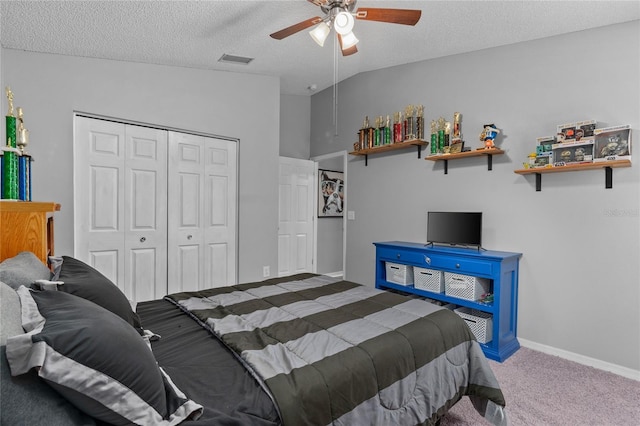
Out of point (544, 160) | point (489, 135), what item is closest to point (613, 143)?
point (544, 160)

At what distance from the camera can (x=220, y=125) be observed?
388 cm

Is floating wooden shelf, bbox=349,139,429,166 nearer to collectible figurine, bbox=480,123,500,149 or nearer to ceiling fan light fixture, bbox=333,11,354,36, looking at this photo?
collectible figurine, bbox=480,123,500,149

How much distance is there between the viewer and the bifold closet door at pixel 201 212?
3.63 m

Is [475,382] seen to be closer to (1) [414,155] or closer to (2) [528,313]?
(2) [528,313]

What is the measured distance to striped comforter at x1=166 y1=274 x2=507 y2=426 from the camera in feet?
3.90

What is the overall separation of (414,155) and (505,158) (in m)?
1.01

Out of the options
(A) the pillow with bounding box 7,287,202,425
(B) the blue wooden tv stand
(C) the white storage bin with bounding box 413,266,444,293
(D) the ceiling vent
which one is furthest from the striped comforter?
(D) the ceiling vent

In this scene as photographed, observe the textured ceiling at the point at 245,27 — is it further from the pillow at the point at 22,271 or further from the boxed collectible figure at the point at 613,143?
the pillow at the point at 22,271

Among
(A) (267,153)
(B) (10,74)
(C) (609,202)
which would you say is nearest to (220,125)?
(A) (267,153)

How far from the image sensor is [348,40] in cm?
233

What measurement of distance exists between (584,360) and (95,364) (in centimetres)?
340

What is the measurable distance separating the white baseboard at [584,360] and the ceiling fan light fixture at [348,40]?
293 cm

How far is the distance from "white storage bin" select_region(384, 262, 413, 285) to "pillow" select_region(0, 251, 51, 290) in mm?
2971

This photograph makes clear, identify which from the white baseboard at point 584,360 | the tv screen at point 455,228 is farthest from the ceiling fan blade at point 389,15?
the white baseboard at point 584,360
